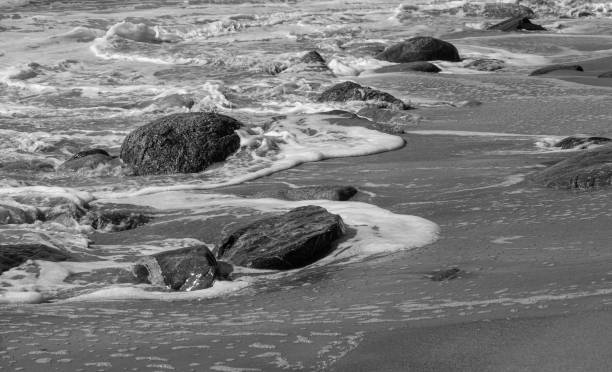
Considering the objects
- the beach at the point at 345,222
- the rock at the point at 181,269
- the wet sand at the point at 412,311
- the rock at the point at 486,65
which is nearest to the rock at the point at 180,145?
the beach at the point at 345,222

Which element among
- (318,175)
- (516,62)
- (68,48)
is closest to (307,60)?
(516,62)

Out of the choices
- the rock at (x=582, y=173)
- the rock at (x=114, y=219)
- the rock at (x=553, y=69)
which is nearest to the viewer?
the rock at (x=582, y=173)

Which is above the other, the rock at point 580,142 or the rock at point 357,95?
the rock at point 580,142

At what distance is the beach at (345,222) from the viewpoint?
401 cm

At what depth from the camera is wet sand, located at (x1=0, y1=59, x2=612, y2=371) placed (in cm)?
385

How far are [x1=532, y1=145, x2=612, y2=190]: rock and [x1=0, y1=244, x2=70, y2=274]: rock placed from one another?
12.1 feet

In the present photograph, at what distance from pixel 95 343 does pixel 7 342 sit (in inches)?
16.4

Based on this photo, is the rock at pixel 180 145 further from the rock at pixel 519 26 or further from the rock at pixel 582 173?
the rock at pixel 519 26

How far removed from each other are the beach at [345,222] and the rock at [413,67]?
1.00ft

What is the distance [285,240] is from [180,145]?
154 inches

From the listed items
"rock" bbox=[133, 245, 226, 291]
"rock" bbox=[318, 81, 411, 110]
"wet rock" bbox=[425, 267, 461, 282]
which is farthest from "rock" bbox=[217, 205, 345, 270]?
"rock" bbox=[318, 81, 411, 110]

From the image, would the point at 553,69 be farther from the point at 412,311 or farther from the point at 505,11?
the point at 505,11

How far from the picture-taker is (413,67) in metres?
15.5

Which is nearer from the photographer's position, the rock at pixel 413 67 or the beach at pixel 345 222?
the beach at pixel 345 222
